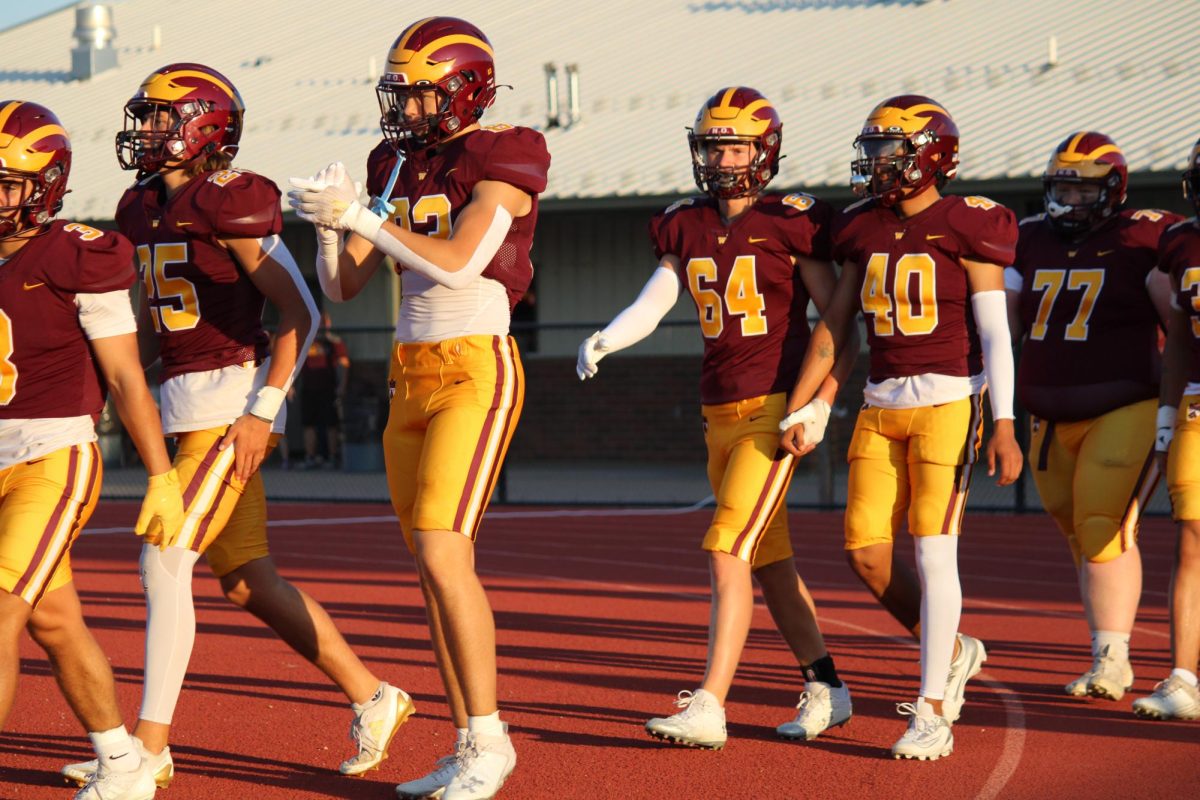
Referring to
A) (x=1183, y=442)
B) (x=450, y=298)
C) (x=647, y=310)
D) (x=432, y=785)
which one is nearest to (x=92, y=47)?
(x=647, y=310)

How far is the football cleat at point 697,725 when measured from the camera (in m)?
5.36

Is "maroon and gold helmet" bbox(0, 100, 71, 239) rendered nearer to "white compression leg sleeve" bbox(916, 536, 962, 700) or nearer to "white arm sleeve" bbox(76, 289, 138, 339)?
"white arm sleeve" bbox(76, 289, 138, 339)

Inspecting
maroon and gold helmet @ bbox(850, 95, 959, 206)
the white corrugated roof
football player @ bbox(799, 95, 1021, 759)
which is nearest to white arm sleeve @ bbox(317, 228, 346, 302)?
football player @ bbox(799, 95, 1021, 759)

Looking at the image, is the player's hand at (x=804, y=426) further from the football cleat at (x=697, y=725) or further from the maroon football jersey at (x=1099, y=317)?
the maroon football jersey at (x=1099, y=317)

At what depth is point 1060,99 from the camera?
18609 mm

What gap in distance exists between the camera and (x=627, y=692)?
21.6 ft

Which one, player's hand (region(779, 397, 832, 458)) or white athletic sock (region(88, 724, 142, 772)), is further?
player's hand (region(779, 397, 832, 458))

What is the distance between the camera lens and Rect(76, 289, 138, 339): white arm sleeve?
181 inches

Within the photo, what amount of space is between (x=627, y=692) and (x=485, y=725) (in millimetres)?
1896

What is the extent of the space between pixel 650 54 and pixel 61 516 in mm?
18749

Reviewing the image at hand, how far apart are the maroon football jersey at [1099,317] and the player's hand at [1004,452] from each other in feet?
3.39

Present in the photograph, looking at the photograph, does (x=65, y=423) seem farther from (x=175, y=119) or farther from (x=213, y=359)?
(x=175, y=119)

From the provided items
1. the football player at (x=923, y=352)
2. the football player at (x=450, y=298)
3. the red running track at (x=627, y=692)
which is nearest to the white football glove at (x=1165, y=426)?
the football player at (x=923, y=352)

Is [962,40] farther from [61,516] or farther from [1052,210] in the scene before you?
[61,516]
